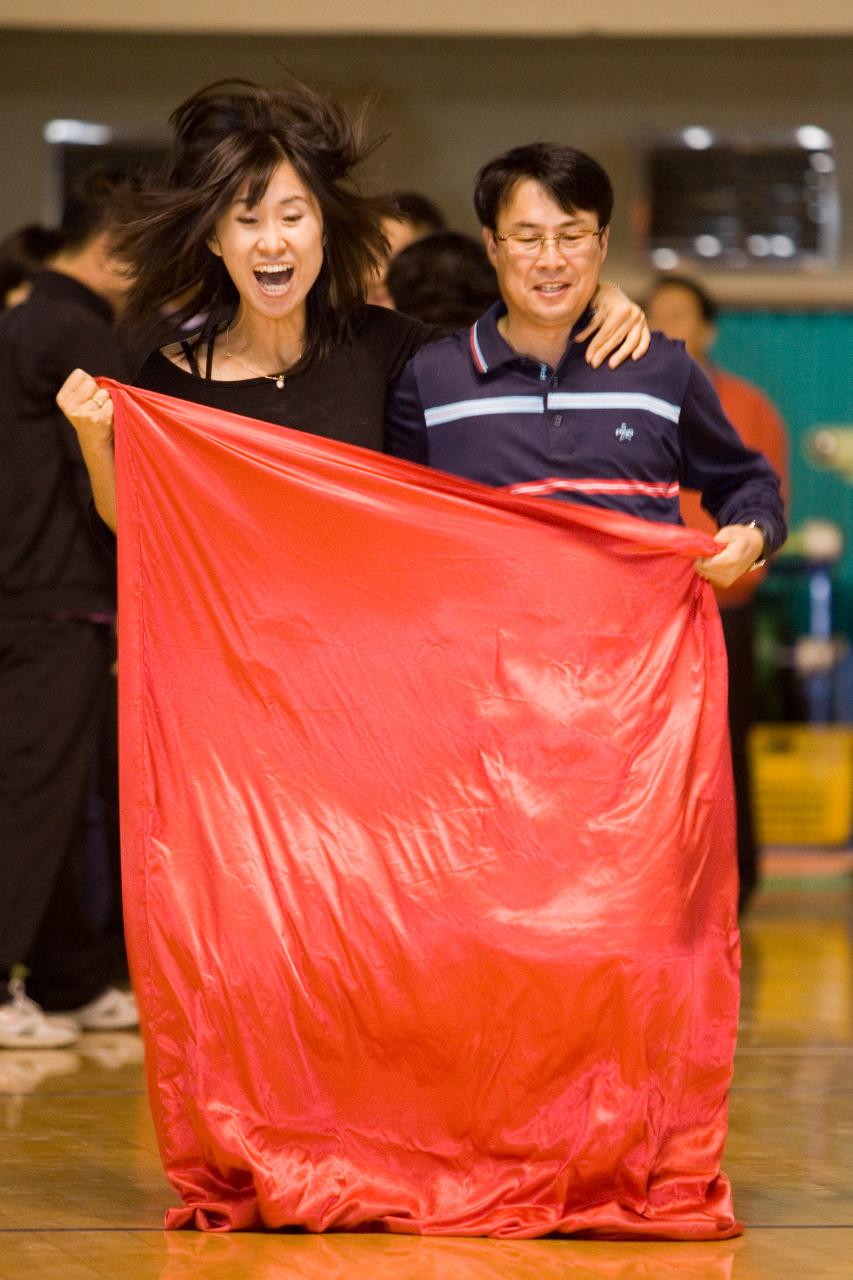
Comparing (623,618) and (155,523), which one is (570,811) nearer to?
(623,618)

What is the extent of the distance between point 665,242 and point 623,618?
569 centimetres

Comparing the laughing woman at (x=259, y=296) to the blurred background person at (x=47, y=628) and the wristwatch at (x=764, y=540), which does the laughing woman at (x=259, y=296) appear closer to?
the wristwatch at (x=764, y=540)

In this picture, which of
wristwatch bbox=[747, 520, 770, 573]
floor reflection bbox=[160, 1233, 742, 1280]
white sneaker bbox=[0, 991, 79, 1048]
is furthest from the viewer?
white sneaker bbox=[0, 991, 79, 1048]

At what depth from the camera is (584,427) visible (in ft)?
8.38

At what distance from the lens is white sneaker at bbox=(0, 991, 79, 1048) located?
366cm

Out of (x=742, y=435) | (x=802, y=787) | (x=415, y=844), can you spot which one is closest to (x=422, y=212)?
(x=742, y=435)

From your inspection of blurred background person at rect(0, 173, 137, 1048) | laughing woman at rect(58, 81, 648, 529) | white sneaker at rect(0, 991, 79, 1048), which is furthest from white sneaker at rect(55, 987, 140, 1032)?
laughing woman at rect(58, 81, 648, 529)

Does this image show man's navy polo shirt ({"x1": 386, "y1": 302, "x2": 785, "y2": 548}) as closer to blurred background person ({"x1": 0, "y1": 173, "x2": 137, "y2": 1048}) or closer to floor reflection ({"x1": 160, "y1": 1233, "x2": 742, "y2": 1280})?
floor reflection ({"x1": 160, "y1": 1233, "x2": 742, "y2": 1280})

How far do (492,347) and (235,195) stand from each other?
0.38 m

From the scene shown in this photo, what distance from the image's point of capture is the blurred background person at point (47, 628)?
376 centimetres

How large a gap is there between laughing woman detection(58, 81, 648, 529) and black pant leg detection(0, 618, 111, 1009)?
4.09 feet

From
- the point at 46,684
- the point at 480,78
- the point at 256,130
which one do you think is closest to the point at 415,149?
the point at 480,78

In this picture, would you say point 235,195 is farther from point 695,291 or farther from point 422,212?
point 695,291

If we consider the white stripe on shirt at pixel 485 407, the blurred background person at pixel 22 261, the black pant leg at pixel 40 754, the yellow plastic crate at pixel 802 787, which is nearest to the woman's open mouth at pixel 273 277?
the white stripe on shirt at pixel 485 407
